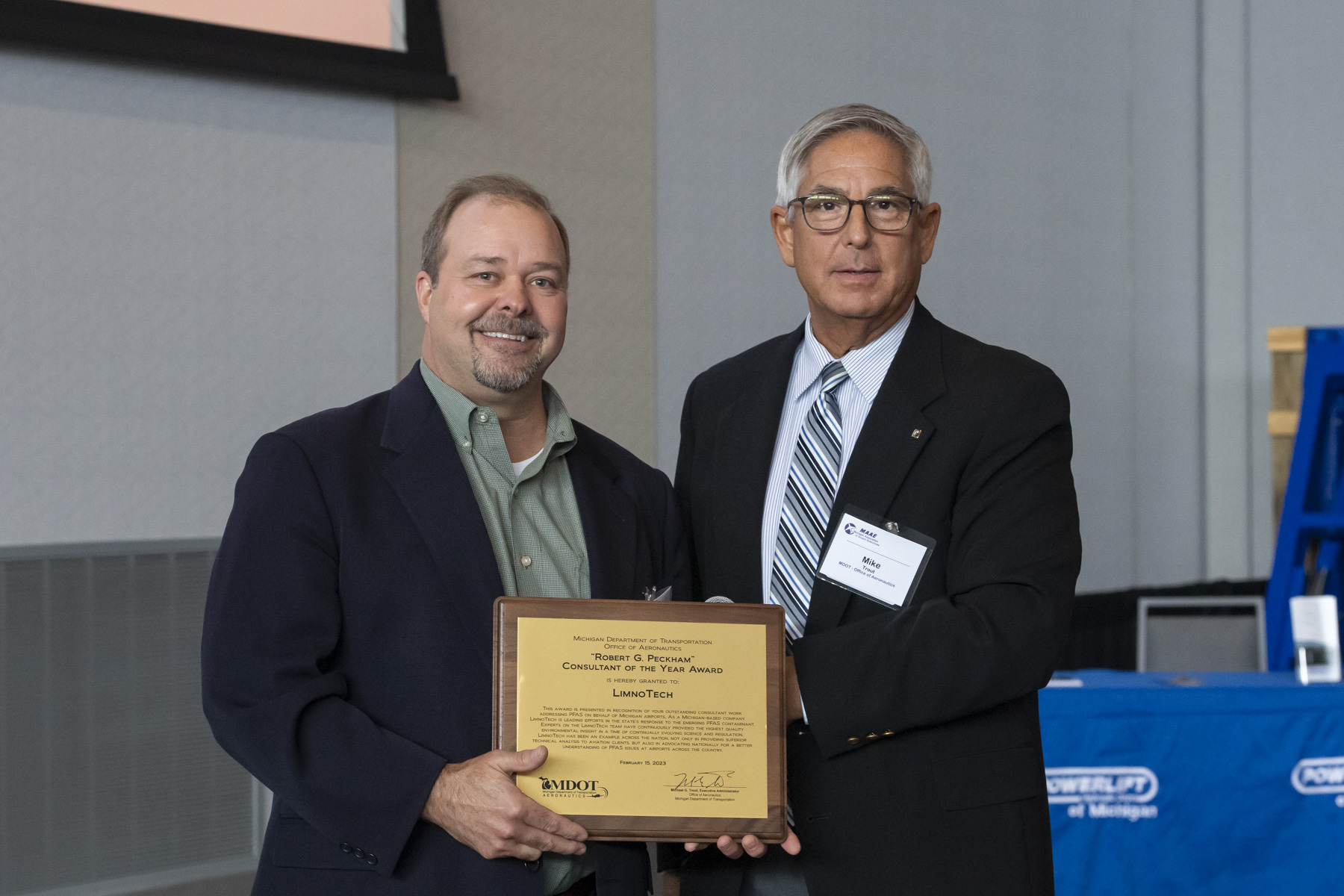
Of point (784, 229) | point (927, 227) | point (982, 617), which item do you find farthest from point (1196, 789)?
point (784, 229)

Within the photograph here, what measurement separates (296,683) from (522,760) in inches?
12.1

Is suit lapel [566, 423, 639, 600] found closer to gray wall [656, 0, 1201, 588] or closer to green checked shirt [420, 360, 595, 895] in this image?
green checked shirt [420, 360, 595, 895]

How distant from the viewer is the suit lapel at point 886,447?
5.78 ft

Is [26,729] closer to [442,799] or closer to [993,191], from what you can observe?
[442,799]

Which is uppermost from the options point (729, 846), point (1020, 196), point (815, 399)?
point (1020, 196)

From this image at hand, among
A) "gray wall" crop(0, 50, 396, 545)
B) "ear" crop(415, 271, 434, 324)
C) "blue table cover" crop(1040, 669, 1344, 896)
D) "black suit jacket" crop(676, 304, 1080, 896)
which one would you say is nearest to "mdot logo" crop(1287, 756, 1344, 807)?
"blue table cover" crop(1040, 669, 1344, 896)

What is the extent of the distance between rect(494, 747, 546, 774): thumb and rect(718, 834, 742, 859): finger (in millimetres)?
257

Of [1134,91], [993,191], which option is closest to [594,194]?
[993,191]

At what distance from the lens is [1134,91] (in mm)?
6180

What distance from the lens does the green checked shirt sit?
5.56 feet

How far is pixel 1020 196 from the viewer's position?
18.2 ft

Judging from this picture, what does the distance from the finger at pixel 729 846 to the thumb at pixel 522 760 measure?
26 cm
